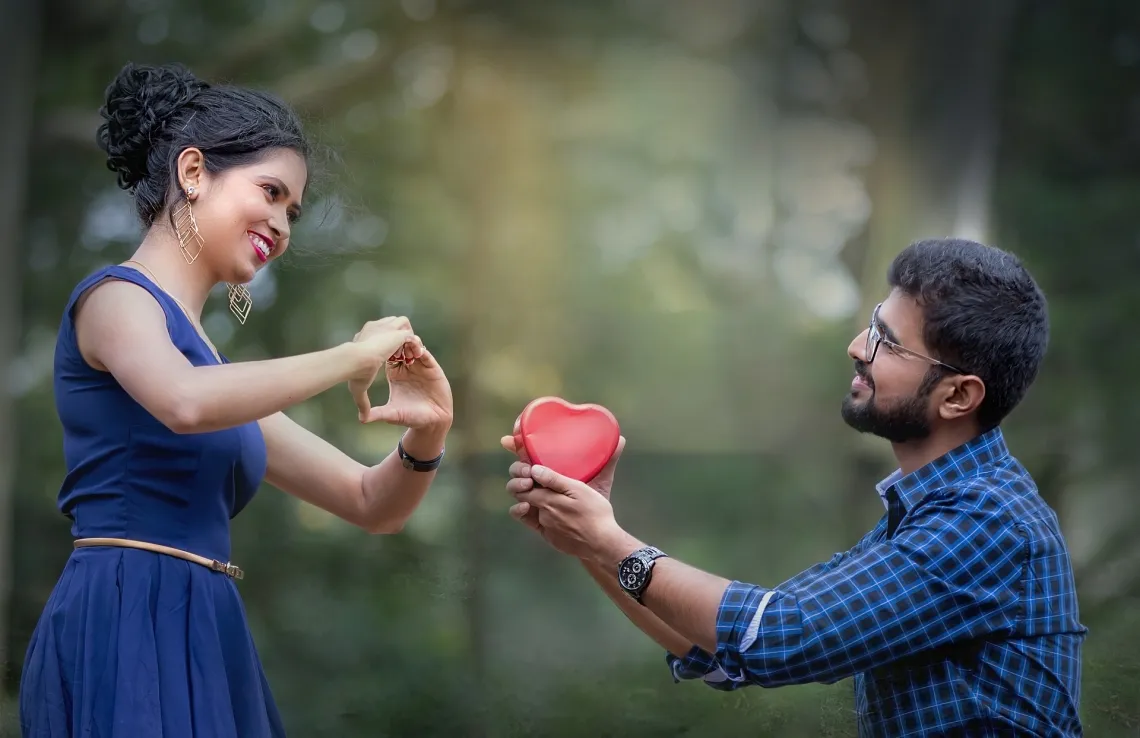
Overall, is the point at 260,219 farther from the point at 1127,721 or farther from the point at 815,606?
the point at 1127,721

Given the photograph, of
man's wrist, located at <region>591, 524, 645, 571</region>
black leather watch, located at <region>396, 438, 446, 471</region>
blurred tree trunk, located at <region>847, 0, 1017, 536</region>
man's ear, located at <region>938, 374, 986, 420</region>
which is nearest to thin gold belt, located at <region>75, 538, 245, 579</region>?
black leather watch, located at <region>396, 438, 446, 471</region>

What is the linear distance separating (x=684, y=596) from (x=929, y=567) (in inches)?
14.6

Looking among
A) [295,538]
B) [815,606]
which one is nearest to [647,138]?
[295,538]

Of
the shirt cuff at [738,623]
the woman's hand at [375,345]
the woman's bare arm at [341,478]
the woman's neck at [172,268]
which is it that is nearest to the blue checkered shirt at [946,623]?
the shirt cuff at [738,623]

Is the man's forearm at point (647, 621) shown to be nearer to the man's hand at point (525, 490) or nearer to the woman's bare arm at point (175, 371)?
the man's hand at point (525, 490)

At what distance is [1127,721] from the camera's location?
12.0ft

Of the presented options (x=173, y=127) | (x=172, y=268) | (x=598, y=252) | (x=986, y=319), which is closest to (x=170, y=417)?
(x=172, y=268)

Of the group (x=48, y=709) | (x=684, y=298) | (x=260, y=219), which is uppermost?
(x=684, y=298)

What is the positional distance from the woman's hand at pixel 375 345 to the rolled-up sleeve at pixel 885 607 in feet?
2.20

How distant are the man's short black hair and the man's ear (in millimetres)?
16

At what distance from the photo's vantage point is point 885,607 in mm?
1705

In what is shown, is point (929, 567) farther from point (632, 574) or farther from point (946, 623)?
point (632, 574)

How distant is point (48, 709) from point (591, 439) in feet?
3.23

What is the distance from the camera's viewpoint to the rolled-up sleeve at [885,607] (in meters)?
1.70
